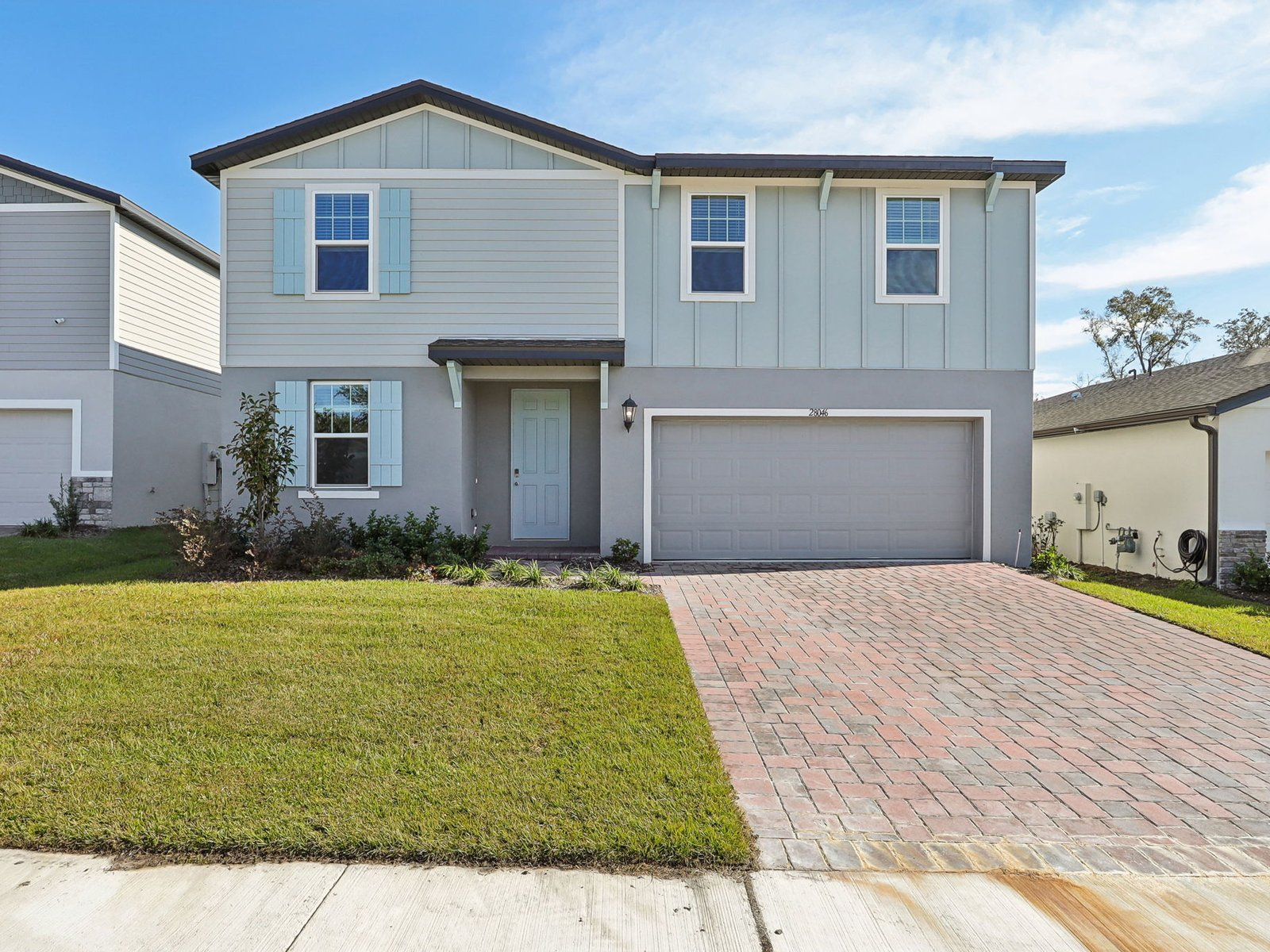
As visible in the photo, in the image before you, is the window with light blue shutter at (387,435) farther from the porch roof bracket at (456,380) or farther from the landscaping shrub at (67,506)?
the landscaping shrub at (67,506)

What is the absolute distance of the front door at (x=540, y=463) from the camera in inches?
443

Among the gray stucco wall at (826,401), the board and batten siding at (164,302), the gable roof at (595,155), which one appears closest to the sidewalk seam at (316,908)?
the gray stucco wall at (826,401)

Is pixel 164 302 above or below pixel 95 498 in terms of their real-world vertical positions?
above

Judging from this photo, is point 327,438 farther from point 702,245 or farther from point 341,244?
point 702,245

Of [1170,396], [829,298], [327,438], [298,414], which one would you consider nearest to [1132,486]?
[1170,396]

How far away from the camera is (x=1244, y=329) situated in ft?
101

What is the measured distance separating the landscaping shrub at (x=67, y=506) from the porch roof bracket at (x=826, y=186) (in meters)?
13.3

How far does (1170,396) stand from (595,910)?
1305cm

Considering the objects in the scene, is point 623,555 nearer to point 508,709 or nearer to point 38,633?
point 508,709

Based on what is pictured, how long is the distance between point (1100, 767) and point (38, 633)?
763cm

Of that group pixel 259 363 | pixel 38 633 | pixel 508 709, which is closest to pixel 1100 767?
pixel 508 709

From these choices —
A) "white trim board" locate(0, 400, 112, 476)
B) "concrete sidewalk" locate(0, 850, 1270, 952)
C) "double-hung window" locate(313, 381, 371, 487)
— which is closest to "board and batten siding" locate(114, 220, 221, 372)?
"white trim board" locate(0, 400, 112, 476)

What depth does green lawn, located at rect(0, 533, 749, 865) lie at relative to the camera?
3.02 metres

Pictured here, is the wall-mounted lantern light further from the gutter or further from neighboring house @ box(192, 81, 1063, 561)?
the gutter
